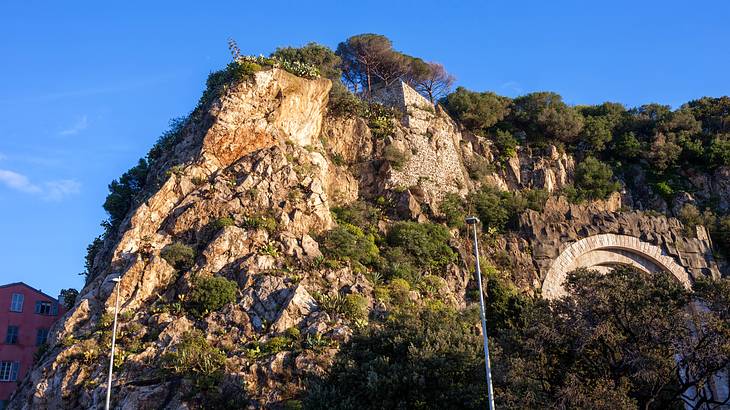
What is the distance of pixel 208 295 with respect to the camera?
3522cm

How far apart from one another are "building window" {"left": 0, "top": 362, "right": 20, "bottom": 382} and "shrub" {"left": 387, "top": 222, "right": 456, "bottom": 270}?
930 inches

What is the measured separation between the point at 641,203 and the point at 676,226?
16.3 ft

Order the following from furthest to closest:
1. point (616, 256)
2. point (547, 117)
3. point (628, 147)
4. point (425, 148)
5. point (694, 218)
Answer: point (628, 147), point (547, 117), point (425, 148), point (694, 218), point (616, 256)

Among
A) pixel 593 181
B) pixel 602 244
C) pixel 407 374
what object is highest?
pixel 593 181

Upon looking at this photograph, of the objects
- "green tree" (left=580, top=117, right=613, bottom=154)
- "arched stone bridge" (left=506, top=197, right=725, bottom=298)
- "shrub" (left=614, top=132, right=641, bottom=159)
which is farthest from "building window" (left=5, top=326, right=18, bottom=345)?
"shrub" (left=614, top=132, right=641, bottom=159)

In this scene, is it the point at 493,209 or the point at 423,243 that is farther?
the point at 493,209

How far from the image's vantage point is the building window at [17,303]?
46562 mm

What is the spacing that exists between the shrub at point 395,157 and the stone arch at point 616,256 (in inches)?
468

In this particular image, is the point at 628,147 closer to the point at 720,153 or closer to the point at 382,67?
the point at 720,153

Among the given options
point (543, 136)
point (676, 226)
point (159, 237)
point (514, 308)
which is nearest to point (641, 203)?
point (676, 226)

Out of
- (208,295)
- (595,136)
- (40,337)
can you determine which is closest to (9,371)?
(40,337)

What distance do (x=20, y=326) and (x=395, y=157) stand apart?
25.9 m

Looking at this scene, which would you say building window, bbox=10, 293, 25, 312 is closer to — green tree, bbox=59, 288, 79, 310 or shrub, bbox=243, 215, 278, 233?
green tree, bbox=59, 288, 79, 310

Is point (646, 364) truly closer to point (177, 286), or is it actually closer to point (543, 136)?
point (177, 286)
